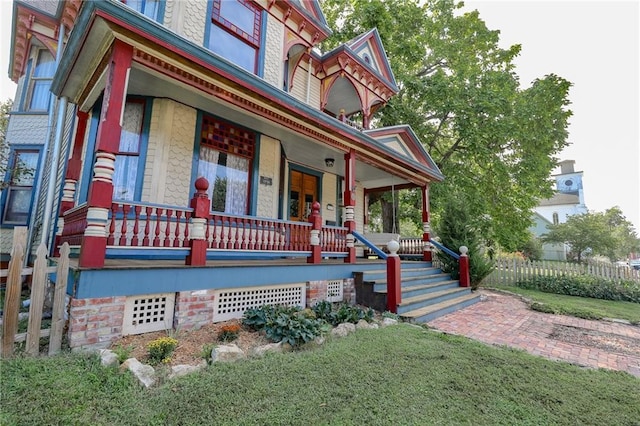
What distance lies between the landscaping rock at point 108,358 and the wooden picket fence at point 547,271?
451 inches

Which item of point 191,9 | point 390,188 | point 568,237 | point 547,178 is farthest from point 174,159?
point 568,237

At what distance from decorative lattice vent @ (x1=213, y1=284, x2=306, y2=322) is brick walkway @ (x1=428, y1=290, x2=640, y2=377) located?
2558mm

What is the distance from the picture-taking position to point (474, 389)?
111 inches

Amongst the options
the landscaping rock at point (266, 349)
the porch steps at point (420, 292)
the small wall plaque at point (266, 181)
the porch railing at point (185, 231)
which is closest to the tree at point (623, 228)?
the porch steps at point (420, 292)

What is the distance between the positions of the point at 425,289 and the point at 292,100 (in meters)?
5.20

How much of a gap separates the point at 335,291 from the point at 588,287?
30.2ft

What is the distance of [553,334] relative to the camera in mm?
5176

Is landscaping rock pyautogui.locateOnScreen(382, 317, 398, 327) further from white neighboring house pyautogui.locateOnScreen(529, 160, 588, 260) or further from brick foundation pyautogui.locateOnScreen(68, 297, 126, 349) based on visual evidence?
white neighboring house pyautogui.locateOnScreen(529, 160, 588, 260)

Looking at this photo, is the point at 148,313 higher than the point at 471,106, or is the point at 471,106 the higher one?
the point at 471,106

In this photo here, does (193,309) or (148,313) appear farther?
(193,309)

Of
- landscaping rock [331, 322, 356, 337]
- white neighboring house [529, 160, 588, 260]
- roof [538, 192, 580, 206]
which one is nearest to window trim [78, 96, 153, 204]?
landscaping rock [331, 322, 356, 337]

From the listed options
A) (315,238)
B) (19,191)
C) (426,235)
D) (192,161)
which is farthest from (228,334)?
(19,191)

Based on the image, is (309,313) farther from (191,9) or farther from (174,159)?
(191,9)

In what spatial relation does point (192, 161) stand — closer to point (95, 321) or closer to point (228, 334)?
point (95, 321)
